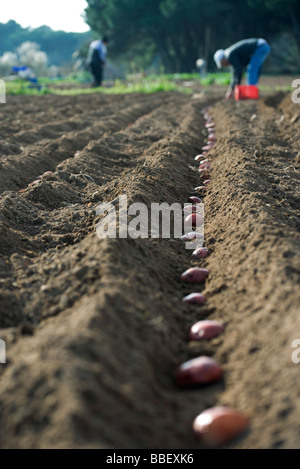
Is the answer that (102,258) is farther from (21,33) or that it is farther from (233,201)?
(21,33)

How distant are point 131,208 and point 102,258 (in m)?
0.94

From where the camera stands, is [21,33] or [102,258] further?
[21,33]

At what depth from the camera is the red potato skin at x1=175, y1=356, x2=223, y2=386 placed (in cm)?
196

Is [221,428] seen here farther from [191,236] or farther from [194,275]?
[191,236]

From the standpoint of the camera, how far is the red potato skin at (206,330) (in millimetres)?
2285

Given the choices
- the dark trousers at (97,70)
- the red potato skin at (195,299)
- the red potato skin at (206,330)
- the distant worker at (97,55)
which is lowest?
the red potato skin at (206,330)

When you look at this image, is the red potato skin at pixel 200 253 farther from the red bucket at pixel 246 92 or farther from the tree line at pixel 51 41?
the tree line at pixel 51 41

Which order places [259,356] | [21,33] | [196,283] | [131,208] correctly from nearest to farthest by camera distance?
[259,356], [196,283], [131,208], [21,33]

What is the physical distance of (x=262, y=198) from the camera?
3.78m

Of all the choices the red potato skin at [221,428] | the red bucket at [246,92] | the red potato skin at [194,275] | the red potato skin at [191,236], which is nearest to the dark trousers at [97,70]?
the red bucket at [246,92]

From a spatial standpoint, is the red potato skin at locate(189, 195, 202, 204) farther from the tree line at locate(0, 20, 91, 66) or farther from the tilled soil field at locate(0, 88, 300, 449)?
the tree line at locate(0, 20, 91, 66)

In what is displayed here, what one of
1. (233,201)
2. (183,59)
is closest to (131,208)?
(233,201)

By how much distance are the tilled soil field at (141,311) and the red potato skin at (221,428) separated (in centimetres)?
4

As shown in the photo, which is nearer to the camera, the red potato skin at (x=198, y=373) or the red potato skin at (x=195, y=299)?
the red potato skin at (x=198, y=373)
